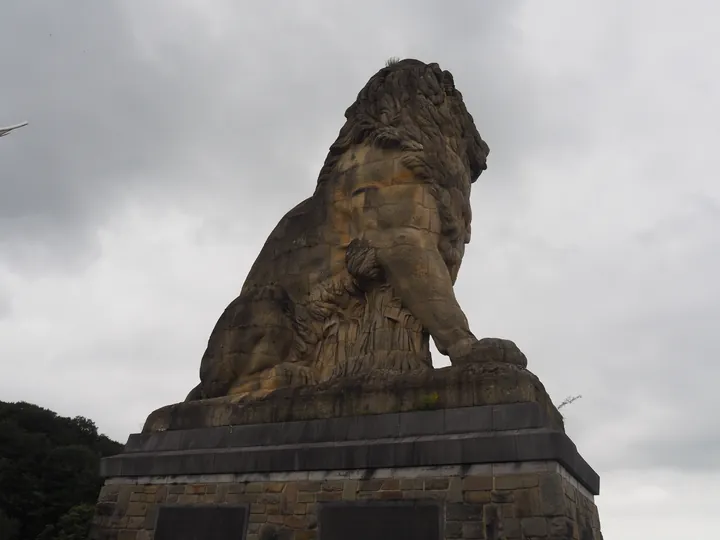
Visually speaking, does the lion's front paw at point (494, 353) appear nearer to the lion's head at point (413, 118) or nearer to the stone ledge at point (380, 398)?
the stone ledge at point (380, 398)

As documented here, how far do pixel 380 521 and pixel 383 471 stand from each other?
1.22 ft

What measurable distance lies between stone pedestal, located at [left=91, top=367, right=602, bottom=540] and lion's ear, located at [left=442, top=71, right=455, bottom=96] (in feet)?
11.4

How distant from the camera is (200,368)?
714 cm

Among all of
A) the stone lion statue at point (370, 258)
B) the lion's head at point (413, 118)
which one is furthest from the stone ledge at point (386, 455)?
the lion's head at point (413, 118)

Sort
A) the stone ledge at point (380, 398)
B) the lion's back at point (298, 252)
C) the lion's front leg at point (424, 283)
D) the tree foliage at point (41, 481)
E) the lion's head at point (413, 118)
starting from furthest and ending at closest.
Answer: the tree foliage at point (41, 481)
the lion's back at point (298, 252)
the lion's head at point (413, 118)
the lion's front leg at point (424, 283)
the stone ledge at point (380, 398)

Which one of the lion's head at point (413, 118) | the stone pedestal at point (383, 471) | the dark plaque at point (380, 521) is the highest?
the lion's head at point (413, 118)

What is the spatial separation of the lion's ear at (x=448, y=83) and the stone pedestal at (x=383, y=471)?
347 centimetres

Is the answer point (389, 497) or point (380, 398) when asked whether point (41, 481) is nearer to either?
point (380, 398)

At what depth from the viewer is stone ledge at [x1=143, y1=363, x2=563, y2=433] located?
5242 mm

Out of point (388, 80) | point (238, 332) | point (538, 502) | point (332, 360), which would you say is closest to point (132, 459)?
point (238, 332)

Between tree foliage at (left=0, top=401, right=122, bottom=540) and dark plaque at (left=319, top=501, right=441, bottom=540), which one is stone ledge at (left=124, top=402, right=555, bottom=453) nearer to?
dark plaque at (left=319, top=501, right=441, bottom=540)

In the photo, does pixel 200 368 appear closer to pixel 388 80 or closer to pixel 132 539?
pixel 132 539

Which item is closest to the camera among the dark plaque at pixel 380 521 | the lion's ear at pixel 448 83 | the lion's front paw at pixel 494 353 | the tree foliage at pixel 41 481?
the dark plaque at pixel 380 521

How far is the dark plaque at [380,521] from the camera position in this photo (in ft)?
16.5
